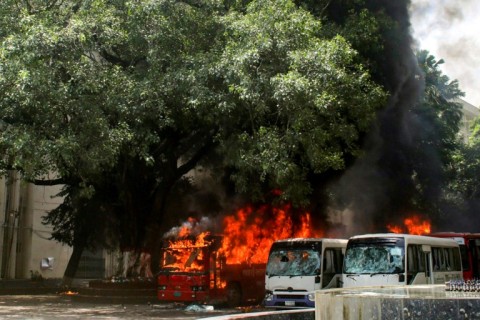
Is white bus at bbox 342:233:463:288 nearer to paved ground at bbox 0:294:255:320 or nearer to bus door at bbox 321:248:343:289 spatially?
bus door at bbox 321:248:343:289

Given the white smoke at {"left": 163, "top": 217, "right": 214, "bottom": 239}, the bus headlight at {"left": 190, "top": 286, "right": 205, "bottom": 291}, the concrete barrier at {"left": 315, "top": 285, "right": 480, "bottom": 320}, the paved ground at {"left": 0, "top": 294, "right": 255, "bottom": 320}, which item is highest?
the white smoke at {"left": 163, "top": 217, "right": 214, "bottom": 239}

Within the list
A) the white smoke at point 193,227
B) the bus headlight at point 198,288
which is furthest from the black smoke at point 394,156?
the bus headlight at point 198,288

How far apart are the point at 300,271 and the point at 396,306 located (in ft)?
29.1

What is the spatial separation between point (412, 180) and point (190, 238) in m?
15.3

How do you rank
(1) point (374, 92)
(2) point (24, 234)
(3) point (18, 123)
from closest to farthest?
(3) point (18, 123)
(1) point (374, 92)
(2) point (24, 234)

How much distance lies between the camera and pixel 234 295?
1844cm

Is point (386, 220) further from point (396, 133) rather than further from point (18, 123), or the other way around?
point (18, 123)

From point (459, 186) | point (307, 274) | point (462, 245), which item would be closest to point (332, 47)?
point (307, 274)

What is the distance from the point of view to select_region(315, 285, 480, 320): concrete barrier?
6.63 meters

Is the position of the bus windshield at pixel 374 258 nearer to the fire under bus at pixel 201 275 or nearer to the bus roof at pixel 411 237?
the bus roof at pixel 411 237

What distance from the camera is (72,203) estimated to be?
2764 cm

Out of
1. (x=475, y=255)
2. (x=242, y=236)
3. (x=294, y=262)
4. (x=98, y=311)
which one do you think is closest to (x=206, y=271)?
(x=294, y=262)

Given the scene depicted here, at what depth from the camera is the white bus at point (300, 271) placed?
51.1ft

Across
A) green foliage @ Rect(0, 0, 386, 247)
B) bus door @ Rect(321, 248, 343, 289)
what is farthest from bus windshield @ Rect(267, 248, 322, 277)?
green foliage @ Rect(0, 0, 386, 247)
